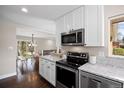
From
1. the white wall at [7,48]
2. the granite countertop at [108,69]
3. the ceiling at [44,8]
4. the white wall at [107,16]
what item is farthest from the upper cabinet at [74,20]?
the white wall at [7,48]

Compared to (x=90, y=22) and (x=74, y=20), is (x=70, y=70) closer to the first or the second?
(x=90, y=22)

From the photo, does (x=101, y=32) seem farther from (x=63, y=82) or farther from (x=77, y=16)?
(x=63, y=82)

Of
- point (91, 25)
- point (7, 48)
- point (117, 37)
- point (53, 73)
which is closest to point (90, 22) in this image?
point (91, 25)

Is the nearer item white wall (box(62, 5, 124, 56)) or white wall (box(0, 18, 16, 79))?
white wall (box(62, 5, 124, 56))

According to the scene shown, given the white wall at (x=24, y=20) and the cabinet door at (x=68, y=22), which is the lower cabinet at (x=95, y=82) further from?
the white wall at (x=24, y=20)

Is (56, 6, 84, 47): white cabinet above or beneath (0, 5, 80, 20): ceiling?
beneath

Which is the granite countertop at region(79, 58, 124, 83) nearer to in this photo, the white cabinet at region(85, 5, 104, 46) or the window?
the window

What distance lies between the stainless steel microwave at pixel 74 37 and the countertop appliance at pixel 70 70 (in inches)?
13.7

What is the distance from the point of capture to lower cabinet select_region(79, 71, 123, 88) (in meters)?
1.46

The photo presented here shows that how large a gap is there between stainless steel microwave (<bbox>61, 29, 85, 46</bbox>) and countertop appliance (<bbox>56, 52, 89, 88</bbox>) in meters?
0.35

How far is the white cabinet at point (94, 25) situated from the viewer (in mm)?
2137

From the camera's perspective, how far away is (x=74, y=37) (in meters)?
2.67

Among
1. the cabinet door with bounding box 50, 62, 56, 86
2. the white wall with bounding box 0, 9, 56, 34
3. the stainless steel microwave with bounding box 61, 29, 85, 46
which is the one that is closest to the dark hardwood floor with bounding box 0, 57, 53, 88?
the cabinet door with bounding box 50, 62, 56, 86
